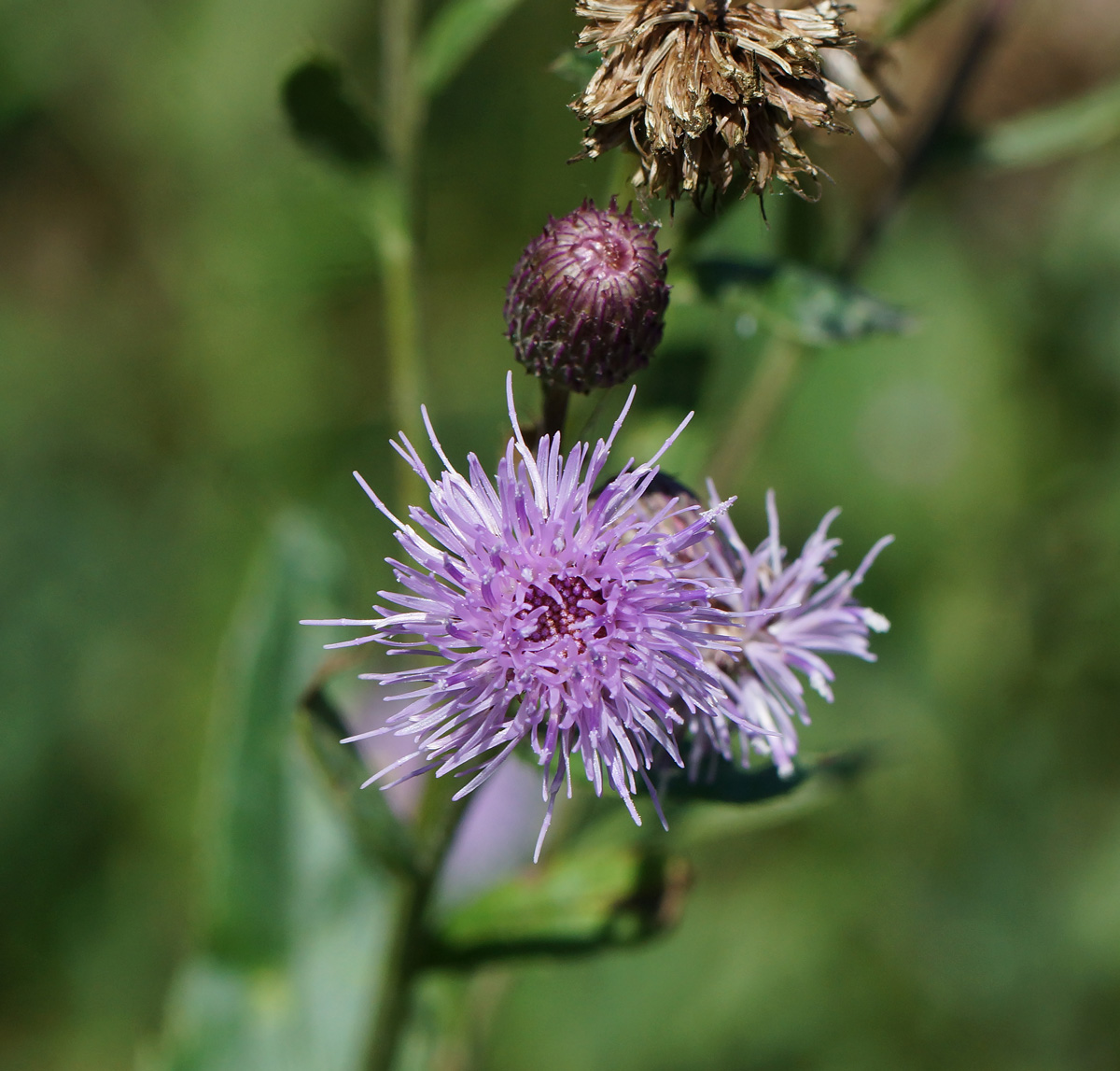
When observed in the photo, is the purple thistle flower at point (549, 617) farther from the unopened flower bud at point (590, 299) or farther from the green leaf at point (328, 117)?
the green leaf at point (328, 117)

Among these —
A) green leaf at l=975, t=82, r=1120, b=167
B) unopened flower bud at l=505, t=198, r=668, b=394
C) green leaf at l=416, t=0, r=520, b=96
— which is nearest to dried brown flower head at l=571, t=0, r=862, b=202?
unopened flower bud at l=505, t=198, r=668, b=394

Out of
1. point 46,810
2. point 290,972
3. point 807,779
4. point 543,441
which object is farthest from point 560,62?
point 46,810

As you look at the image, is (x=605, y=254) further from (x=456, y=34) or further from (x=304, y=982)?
(x=304, y=982)

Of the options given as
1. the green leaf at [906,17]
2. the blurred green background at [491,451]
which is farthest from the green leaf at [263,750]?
the green leaf at [906,17]

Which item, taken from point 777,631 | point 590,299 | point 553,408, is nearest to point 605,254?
point 590,299

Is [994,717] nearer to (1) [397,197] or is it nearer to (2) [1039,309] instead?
(2) [1039,309]
